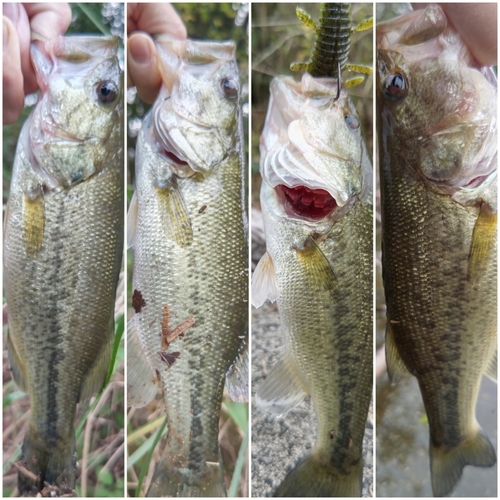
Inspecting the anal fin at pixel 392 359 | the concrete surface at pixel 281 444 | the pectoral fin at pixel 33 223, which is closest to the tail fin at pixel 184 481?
the concrete surface at pixel 281 444

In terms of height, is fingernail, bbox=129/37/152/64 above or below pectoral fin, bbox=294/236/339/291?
above

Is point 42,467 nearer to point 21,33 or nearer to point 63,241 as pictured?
point 63,241

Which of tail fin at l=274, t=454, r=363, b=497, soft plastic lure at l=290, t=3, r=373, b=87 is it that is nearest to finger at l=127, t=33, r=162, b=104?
soft plastic lure at l=290, t=3, r=373, b=87

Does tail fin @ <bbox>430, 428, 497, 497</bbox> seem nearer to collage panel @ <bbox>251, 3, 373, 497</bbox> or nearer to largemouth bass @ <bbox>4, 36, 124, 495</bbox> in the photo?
collage panel @ <bbox>251, 3, 373, 497</bbox>

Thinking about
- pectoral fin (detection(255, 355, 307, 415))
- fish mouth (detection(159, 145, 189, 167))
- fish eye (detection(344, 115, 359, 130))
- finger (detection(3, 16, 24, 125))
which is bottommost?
pectoral fin (detection(255, 355, 307, 415))

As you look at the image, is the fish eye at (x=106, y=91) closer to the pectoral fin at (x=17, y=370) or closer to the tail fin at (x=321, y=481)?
the pectoral fin at (x=17, y=370)

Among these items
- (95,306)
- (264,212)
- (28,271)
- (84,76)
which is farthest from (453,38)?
(28,271)

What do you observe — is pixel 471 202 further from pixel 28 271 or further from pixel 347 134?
pixel 28 271
